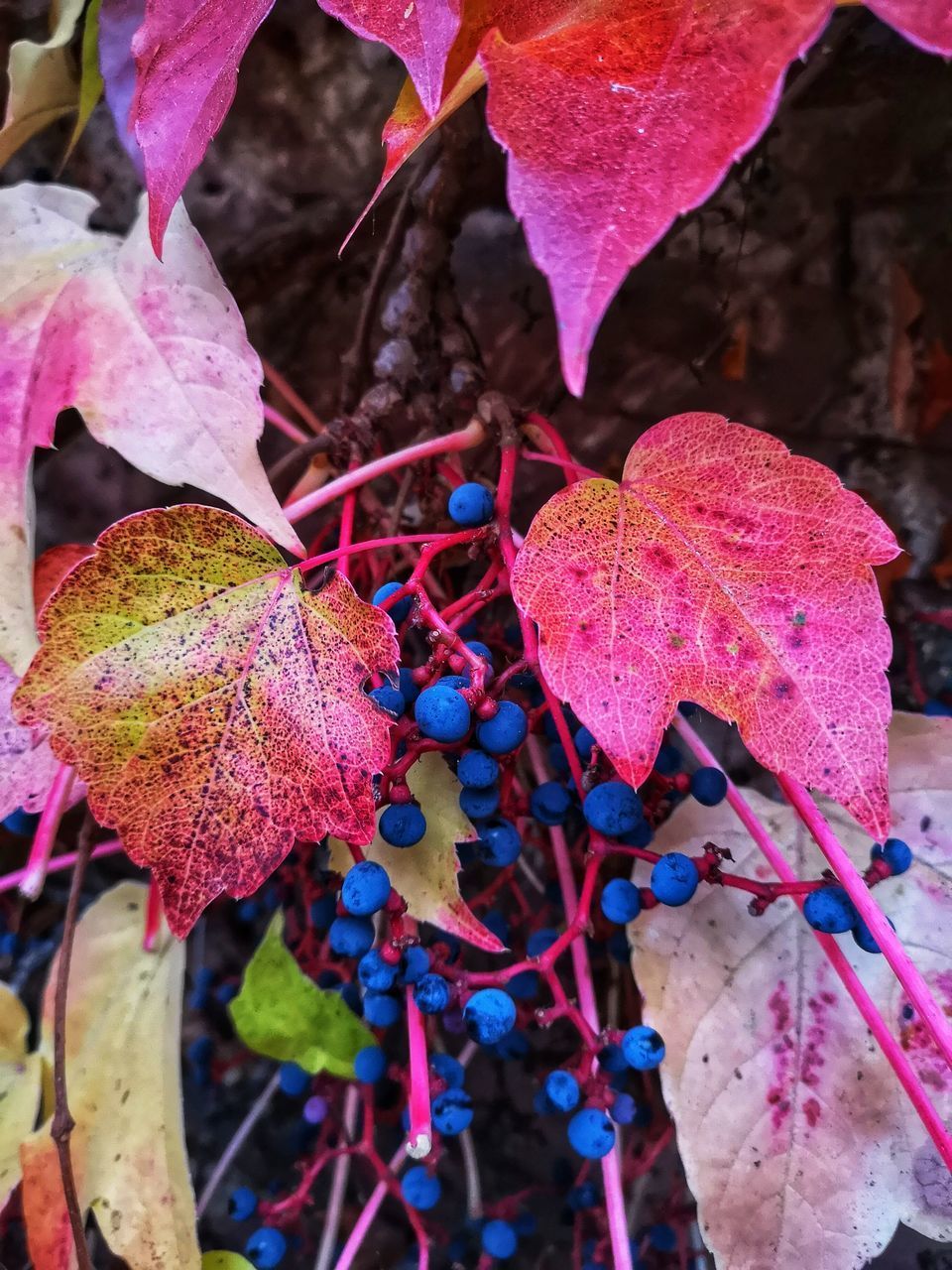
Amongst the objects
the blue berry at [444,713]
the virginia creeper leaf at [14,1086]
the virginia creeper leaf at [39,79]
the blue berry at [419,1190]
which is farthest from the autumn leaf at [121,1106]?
the virginia creeper leaf at [39,79]

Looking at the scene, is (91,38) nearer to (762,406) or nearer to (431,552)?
(431,552)

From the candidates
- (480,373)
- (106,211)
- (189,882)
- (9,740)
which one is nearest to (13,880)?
(9,740)

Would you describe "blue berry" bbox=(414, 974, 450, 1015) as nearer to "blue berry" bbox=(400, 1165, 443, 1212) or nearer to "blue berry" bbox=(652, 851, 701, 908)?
→ "blue berry" bbox=(652, 851, 701, 908)

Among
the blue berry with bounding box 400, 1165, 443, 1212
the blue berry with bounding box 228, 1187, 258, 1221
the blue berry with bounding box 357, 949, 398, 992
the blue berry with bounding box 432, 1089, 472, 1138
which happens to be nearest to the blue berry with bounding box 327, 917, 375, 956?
the blue berry with bounding box 357, 949, 398, 992

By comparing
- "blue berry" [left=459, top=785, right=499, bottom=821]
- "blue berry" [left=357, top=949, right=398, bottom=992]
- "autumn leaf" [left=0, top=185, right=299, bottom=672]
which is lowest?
"blue berry" [left=357, top=949, right=398, bottom=992]

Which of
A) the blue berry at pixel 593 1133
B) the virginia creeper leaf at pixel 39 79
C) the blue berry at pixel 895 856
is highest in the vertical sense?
the virginia creeper leaf at pixel 39 79

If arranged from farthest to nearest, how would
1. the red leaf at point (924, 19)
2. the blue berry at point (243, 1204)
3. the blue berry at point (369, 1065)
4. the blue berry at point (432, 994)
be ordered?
the blue berry at point (243, 1204)
the blue berry at point (369, 1065)
the blue berry at point (432, 994)
the red leaf at point (924, 19)

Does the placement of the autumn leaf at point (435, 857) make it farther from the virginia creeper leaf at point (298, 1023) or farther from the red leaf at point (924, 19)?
the red leaf at point (924, 19)

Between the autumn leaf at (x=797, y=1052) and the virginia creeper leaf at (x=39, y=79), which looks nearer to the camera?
the autumn leaf at (x=797, y=1052)
